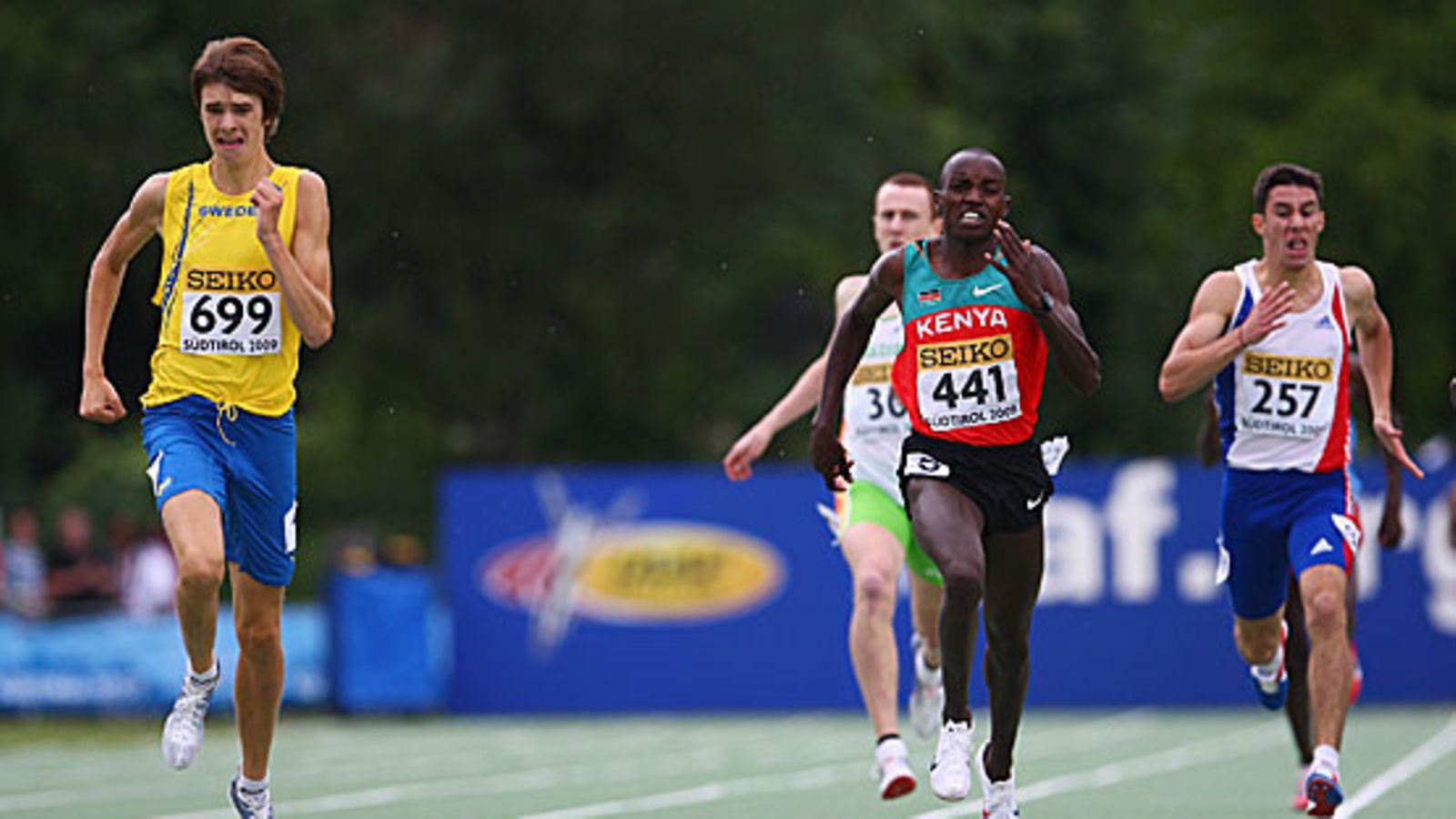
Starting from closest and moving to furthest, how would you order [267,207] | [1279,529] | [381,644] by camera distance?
[267,207], [1279,529], [381,644]

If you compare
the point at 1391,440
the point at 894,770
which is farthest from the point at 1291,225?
the point at 894,770

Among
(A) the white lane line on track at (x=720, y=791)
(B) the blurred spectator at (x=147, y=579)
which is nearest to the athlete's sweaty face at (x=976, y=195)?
(A) the white lane line on track at (x=720, y=791)

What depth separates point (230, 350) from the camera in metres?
10.6

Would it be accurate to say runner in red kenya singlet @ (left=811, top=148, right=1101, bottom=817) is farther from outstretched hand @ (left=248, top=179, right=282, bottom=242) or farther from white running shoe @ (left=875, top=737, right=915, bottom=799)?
outstretched hand @ (left=248, top=179, right=282, bottom=242)

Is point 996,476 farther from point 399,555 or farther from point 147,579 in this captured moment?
point 399,555

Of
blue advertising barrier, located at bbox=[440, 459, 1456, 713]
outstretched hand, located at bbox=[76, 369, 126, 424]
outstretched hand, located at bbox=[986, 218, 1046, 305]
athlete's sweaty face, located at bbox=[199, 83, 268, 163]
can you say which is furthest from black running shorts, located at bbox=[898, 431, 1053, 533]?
blue advertising barrier, located at bbox=[440, 459, 1456, 713]

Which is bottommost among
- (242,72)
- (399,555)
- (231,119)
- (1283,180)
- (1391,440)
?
(399,555)

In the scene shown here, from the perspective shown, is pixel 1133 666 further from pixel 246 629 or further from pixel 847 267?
pixel 847 267

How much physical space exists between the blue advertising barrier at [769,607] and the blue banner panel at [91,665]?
2.43 meters

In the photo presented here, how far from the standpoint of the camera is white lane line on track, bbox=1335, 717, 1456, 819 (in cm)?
1382

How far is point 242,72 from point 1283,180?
441 cm

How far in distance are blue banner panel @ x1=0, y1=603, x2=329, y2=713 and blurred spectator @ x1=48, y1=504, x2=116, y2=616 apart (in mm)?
903

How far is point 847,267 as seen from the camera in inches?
1751

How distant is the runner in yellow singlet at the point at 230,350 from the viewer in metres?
10.5
